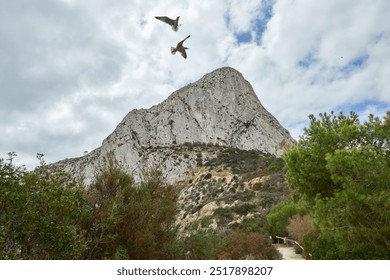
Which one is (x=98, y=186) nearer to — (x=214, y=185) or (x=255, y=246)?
(x=255, y=246)

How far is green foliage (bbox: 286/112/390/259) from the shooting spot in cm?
1241

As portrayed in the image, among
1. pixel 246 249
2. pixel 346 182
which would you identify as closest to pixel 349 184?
pixel 346 182

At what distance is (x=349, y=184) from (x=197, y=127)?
60.1 m

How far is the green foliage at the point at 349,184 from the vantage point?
1241cm

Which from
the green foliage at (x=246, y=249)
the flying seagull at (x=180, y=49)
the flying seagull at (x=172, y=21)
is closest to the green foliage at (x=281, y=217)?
the green foliage at (x=246, y=249)

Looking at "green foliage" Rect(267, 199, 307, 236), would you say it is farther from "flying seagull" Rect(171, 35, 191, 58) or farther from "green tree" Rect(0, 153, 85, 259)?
"green tree" Rect(0, 153, 85, 259)

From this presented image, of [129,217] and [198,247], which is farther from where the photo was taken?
[198,247]

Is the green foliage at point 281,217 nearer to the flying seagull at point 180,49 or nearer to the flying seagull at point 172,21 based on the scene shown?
the flying seagull at point 180,49

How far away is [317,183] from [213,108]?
198ft

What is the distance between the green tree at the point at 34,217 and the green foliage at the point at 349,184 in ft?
28.6

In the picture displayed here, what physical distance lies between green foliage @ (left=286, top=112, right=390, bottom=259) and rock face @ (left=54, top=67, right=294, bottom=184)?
159 feet

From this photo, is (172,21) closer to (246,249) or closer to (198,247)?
(198,247)

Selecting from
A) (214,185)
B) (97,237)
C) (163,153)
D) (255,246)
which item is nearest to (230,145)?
(163,153)

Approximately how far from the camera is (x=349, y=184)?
12703mm
